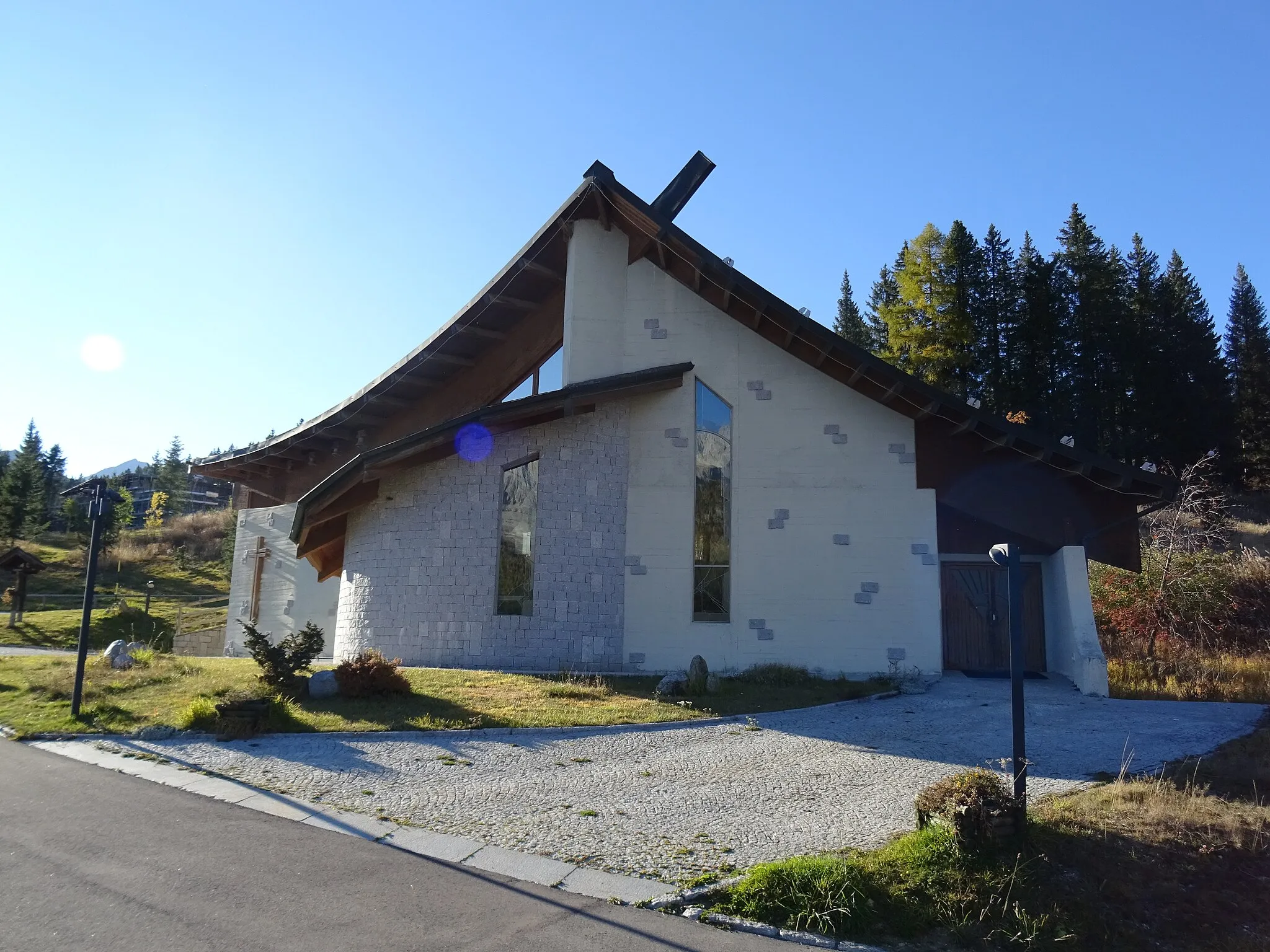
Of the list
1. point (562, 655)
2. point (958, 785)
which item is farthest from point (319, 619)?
point (958, 785)

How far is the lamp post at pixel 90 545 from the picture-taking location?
407 inches

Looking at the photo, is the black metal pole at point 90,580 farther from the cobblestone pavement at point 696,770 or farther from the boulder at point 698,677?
the boulder at point 698,677

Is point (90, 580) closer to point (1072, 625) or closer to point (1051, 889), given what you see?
point (1051, 889)

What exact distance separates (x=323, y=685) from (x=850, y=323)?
154 feet

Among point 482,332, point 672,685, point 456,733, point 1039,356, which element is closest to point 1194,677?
point 672,685

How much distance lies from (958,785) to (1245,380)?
4516 centimetres

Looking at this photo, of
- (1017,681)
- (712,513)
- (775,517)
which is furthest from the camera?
(712,513)

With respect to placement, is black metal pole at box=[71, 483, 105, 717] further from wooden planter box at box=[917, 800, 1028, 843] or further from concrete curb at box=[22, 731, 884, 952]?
wooden planter box at box=[917, 800, 1028, 843]

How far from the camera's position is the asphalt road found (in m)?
4.43

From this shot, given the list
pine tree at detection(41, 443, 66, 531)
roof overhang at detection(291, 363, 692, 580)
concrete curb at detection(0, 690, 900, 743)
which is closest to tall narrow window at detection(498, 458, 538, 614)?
roof overhang at detection(291, 363, 692, 580)

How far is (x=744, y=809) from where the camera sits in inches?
270

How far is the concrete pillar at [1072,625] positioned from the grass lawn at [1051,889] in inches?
280

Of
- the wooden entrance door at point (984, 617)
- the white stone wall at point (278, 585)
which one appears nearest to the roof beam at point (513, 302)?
the white stone wall at point (278, 585)

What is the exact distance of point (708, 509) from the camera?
15.0 meters
